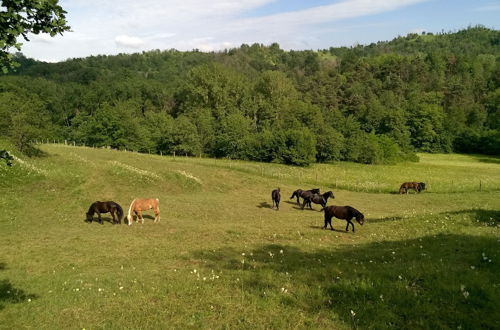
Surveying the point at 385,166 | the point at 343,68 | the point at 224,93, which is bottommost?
the point at 385,166

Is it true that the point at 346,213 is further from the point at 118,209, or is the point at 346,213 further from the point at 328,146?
the point at 328,146

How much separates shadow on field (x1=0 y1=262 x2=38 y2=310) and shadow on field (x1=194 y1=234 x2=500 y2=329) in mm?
6511

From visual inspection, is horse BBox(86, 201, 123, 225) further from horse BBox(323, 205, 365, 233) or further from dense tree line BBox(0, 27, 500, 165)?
dense tree line BBox(0, 27, 500, 165)

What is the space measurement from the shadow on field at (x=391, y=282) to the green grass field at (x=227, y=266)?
0.04m

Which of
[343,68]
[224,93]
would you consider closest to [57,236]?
[224,93]

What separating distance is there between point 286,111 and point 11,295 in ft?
326

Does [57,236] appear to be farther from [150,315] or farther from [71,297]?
[150,315]

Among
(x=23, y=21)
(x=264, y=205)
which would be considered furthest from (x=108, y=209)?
(x=23, y=21)

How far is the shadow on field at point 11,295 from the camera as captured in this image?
1125 cm

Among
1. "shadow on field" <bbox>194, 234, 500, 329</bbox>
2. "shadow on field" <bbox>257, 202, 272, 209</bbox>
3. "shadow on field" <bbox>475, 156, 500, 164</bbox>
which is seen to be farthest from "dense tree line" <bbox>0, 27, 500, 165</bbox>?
"shadow on field" <bbox>194, 234, 500, 329</bbox>

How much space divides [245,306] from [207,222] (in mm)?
17009

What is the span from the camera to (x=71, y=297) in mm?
11445

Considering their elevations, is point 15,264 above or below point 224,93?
below

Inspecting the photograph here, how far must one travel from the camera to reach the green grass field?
30.7ft
